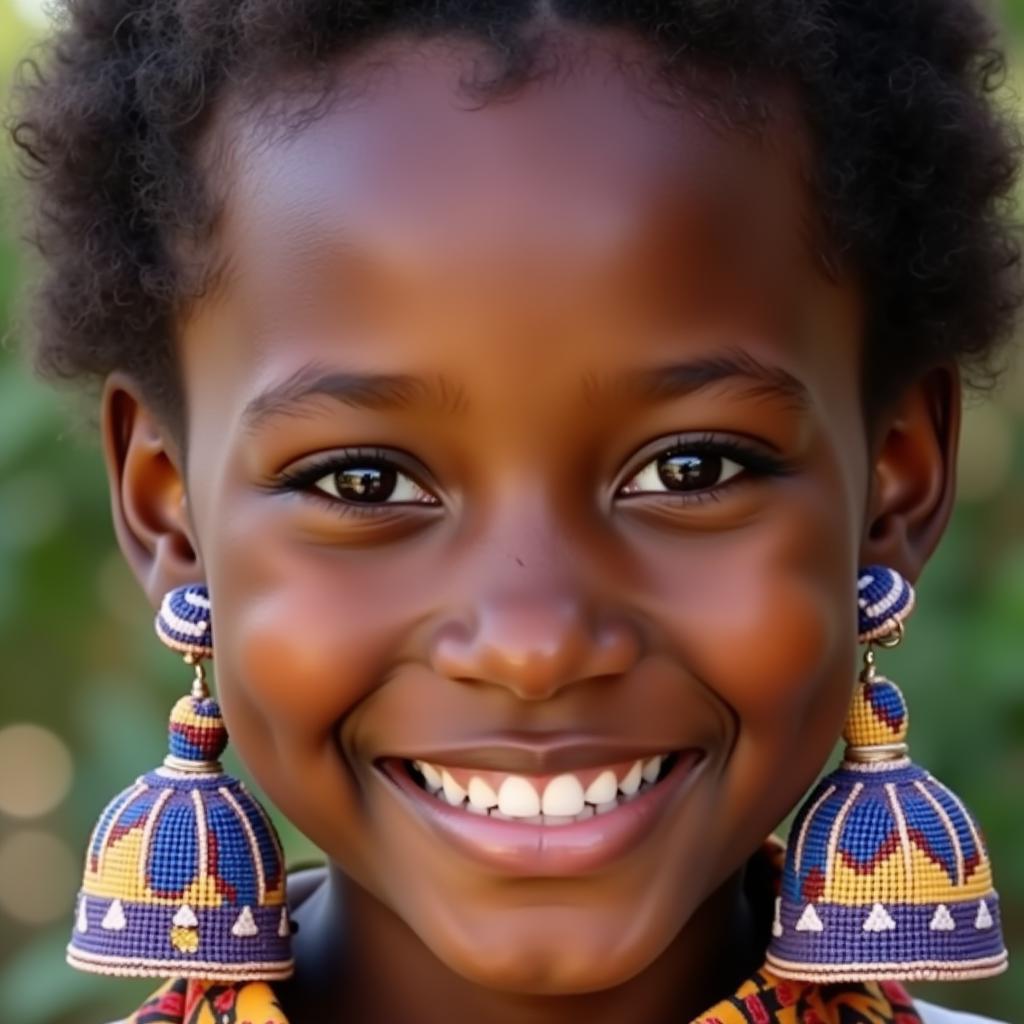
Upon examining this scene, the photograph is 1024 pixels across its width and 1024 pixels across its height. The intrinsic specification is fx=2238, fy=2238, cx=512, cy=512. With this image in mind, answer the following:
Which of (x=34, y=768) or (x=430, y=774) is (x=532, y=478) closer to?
(x=430, y=774)

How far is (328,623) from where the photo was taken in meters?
1.78

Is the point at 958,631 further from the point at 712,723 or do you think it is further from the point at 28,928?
the point at 28,928

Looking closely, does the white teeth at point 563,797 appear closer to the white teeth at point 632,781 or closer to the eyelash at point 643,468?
the white teeth at point 632,781

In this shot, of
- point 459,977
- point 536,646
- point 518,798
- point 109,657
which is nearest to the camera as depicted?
point 536,646

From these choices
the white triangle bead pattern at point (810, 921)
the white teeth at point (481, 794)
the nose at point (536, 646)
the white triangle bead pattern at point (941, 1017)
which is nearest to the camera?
the nose at point (536, 646)

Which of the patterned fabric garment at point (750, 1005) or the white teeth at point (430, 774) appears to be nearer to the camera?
the white teeth at point (430, 774)

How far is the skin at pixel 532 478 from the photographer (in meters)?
1.72

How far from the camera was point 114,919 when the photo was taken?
194 centimetres

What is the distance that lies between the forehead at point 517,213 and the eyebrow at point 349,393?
14mm

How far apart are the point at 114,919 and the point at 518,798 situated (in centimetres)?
41

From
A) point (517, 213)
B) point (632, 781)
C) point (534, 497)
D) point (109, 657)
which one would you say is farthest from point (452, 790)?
point (109, 657)

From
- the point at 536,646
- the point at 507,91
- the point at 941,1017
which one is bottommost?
the point at 941,1017

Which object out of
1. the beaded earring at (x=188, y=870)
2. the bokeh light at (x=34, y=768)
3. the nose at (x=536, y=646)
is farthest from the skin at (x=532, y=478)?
the bokeh light at (x=34, y=768)

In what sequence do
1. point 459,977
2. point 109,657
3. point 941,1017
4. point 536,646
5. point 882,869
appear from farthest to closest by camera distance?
point 109,657 < point 941,1017 < point 459,977 < point 882,869 < point 536,646
